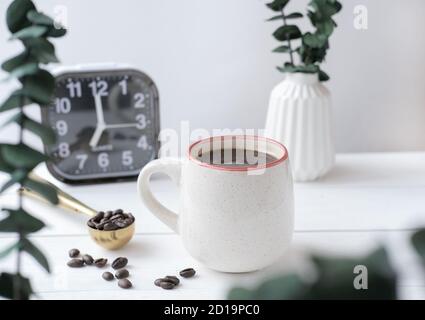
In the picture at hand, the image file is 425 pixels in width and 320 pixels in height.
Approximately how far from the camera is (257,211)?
0.56 m

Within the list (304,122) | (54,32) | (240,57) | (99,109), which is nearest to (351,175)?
(304,122)

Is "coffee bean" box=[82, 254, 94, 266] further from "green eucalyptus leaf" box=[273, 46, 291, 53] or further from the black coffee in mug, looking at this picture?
"green eucalyptus leaf" box=[273, 46, 291, 53]

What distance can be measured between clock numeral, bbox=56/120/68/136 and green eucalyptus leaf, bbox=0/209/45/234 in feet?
2.04

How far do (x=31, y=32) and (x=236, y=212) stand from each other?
1.37 ft

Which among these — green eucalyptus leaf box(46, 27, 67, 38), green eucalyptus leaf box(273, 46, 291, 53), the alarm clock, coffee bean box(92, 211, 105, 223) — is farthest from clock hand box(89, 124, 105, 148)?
green eucalyptus leaf box(46, 27, 67, 38)

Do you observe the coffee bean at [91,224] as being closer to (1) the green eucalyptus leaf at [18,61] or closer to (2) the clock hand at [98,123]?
(2) the clock hand at [98,123]

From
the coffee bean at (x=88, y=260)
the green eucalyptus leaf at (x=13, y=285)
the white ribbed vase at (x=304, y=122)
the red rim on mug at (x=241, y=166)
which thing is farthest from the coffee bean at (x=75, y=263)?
the green eucalyptus leaf at (x=13, y=285)

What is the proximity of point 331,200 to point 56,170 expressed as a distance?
0.33 m

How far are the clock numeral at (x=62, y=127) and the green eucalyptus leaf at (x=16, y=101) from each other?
0.62 meters

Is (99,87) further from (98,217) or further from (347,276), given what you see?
(347,276)

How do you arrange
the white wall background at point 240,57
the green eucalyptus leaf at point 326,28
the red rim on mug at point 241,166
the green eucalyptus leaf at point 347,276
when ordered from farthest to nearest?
the white wall background at point 240,57, the green eucalyptus leaf at point 326,28, the red rim on mug at point 241,166, the green eucalyptus leaf at point 347,276

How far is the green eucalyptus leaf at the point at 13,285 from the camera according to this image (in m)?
0.15
